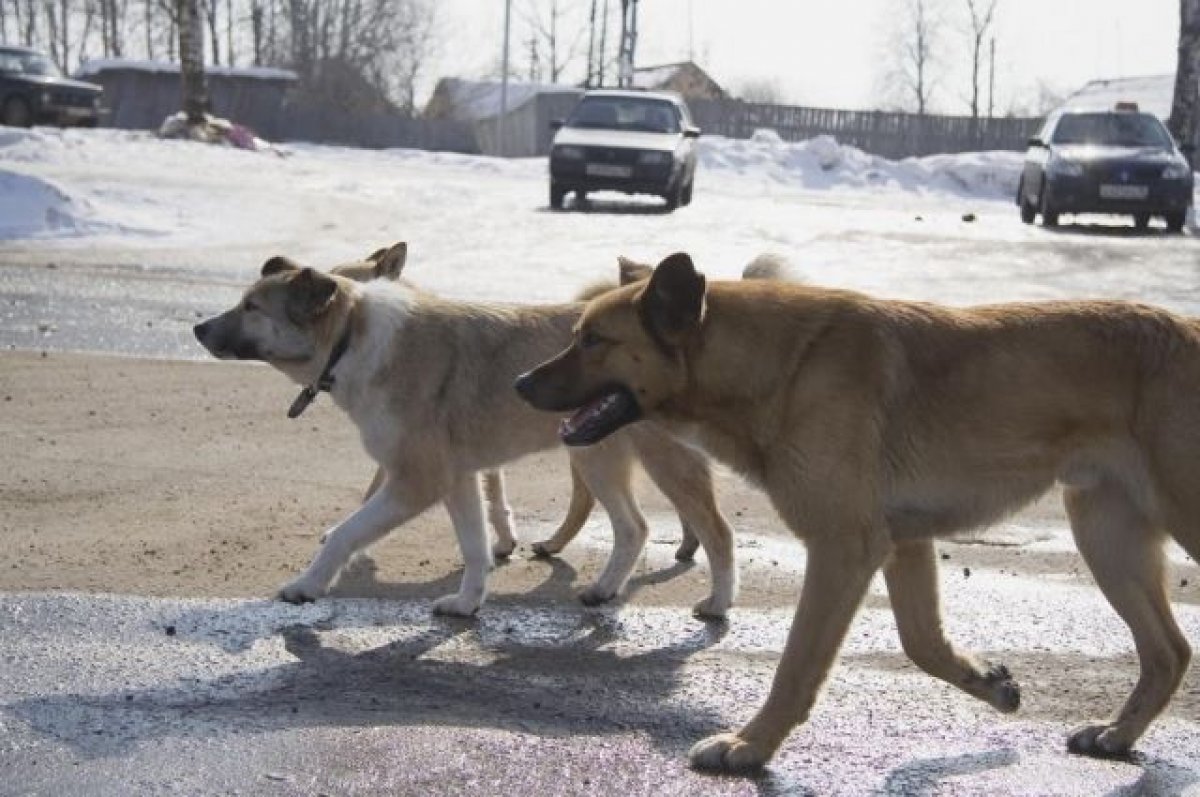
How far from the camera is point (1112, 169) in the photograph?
25.3 metres

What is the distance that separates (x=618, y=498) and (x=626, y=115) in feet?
69.3

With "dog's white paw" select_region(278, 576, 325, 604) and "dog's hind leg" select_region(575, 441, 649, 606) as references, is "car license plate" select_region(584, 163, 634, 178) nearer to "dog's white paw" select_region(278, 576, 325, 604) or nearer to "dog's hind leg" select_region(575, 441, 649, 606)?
"dog's hind leg" select_region(575, 441, 649, 606)

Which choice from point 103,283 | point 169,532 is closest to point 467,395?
point 169,532

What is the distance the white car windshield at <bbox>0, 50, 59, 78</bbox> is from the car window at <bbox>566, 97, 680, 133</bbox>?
1724 cm

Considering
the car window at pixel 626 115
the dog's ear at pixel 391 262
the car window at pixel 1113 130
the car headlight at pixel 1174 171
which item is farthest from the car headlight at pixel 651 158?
the dog's ear at pixel 391 262

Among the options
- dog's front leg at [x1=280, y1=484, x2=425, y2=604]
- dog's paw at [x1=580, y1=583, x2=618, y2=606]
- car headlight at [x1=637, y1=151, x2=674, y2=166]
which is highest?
car headlight at [x1=637, y1=151, x2=674, y2=166]

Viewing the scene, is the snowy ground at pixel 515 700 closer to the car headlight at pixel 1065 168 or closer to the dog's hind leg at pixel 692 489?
the dog's hind leg at pixel 692 489

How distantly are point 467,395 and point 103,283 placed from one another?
10360 millimetres

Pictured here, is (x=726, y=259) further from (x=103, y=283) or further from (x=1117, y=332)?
(x=1117, y=332)

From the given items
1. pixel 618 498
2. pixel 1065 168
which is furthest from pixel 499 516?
pixel 1065 168

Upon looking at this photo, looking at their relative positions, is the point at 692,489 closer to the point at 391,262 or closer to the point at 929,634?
the point at 929,634

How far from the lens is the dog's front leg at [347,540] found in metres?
6.79

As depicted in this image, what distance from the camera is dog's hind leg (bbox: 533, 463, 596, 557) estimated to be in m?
8.08

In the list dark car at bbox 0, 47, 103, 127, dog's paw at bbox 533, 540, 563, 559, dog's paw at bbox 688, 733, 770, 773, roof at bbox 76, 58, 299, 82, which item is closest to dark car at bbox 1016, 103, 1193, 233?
dog's paw at bbox 533, 540, 563, 559
